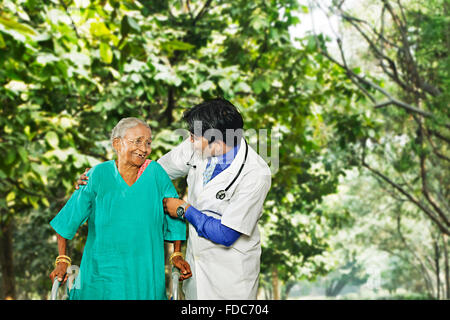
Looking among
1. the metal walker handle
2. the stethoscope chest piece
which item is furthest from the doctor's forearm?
the metal walker handle

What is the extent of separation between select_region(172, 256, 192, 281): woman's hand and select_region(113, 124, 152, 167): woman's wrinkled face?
1.66 ft

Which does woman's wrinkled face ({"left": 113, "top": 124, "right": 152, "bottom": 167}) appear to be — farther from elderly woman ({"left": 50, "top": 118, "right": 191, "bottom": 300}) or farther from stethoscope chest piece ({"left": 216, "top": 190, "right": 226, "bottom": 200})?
stethoscope chest piece ({"left": 216, "top": 190, "right": 226, "bottom": 200})

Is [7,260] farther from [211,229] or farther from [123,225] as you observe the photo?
[211,229]

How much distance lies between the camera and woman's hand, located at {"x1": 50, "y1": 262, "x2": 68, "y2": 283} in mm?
2455

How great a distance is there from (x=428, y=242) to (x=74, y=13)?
1172 inches

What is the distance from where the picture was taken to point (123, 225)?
2.45m

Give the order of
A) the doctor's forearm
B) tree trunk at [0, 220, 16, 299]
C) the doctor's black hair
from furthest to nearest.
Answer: tree trunk at [0, 220, 16, 299] < the doctor's black hair < the doctor's forearm

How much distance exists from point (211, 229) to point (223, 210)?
14cm

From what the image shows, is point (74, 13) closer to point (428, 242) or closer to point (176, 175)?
point (176, 175)

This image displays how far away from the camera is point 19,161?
5.48 meters

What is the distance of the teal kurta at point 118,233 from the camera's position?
245 cm

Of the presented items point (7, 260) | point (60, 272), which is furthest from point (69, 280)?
point (7, 260)

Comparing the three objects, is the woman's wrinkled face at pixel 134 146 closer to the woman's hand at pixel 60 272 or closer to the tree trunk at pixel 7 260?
the woman's hand at pixel 60 272

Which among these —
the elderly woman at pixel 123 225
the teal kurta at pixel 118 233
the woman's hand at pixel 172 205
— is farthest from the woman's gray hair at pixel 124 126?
the woman's hand at pixel 172 205
